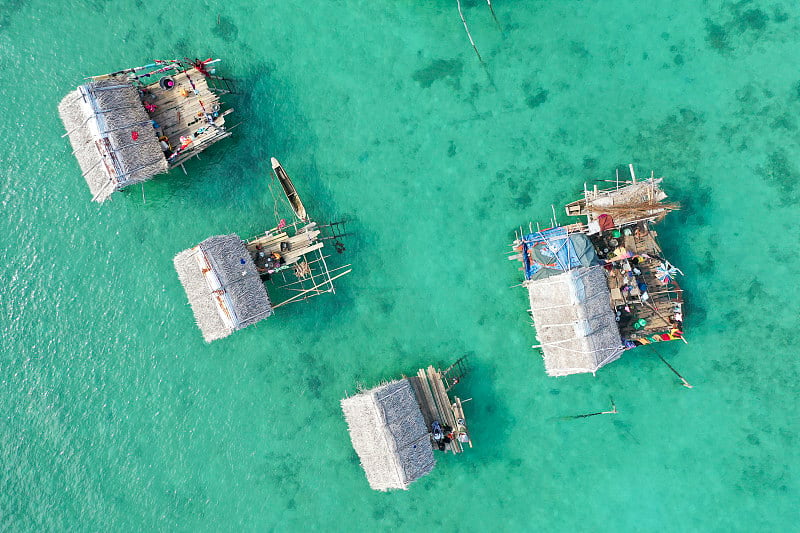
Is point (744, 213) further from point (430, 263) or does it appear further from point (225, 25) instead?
point (225, 25)

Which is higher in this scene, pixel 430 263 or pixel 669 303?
pixel 430 263

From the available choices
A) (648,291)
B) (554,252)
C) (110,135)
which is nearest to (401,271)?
(554,252)

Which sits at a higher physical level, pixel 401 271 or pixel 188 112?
pixel 188 112

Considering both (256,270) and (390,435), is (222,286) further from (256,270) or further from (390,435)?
(390,435)

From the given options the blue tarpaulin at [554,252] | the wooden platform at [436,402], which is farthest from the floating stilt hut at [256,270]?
the blue tarpaulin at [554,252]

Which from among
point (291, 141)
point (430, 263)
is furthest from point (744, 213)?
point (291, 141)

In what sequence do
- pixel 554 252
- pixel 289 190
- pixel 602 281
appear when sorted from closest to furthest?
pixel 602 281 < pixel 554 252 < pixel 289 190

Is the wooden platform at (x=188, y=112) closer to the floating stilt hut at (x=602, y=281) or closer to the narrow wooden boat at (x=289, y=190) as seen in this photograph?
the narrow wooden boat at (x=289, y=190)
